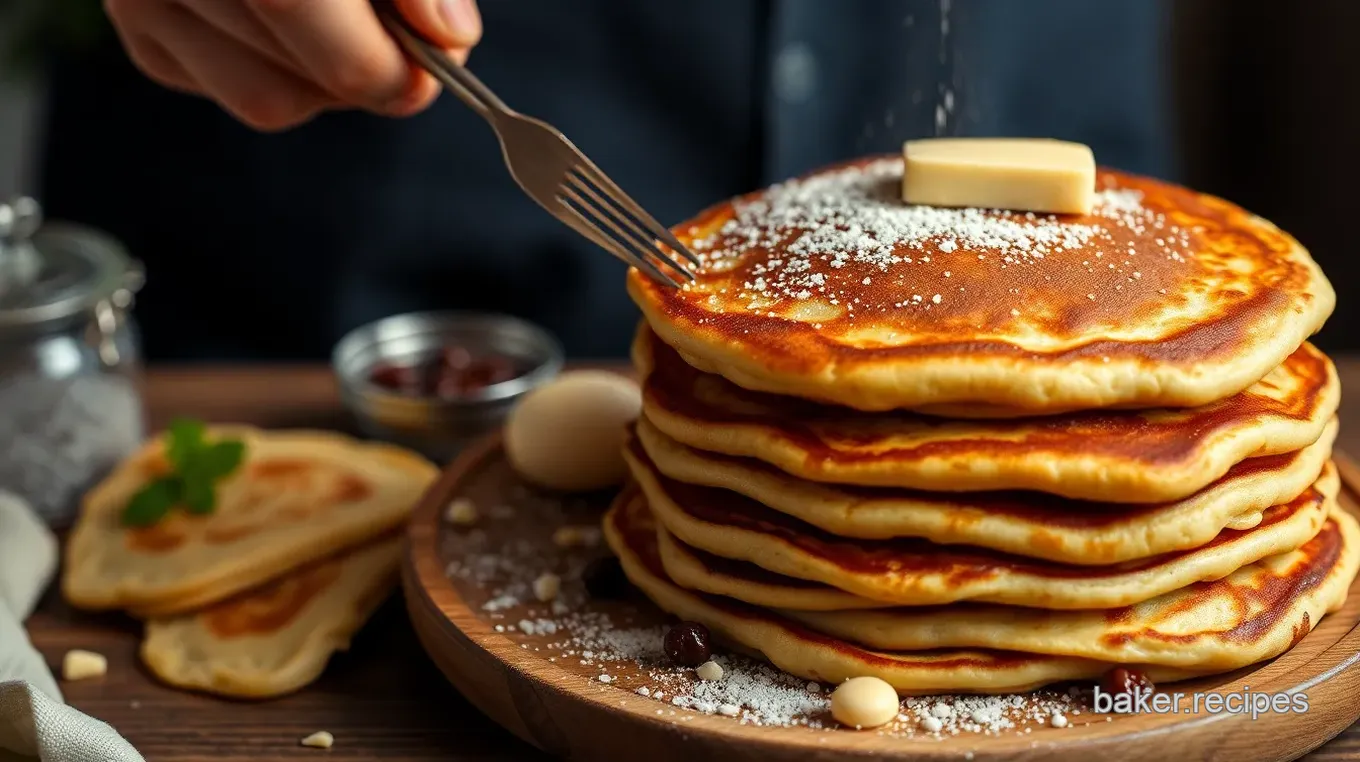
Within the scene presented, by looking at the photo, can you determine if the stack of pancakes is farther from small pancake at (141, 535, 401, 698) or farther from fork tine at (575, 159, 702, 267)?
small pancake at (141, 535, 401, 698)

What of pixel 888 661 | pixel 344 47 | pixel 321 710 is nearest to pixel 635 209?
pixel 344 47

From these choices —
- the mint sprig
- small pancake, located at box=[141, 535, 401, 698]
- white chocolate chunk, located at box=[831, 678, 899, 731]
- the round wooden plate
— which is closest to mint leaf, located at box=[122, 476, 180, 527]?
the mint sprig

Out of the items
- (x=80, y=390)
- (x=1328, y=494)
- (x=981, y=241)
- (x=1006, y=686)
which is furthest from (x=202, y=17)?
(x=1328, y=494)

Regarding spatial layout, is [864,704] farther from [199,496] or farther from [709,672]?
[199,496]

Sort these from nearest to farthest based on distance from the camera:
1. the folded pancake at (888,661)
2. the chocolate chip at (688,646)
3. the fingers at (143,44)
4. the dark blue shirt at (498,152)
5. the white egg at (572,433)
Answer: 1. the folded pancake at (888,661)
2. the chocolate chip at (688,646)
3. the fingers at (143,44)
4. the white egg at (572,433)
5. the dark blue shirt at (498,152)

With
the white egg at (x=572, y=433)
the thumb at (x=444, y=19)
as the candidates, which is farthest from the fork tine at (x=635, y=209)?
the white egg at (x=572, y=433)

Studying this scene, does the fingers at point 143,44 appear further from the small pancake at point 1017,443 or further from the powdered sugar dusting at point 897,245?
the small pancake at point 1017,443

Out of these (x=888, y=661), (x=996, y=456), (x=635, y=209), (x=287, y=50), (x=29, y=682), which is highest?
(x=287, y=50)
